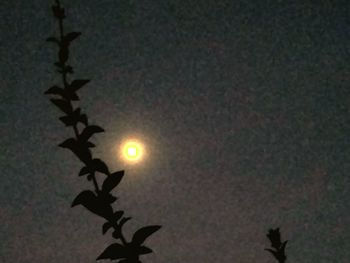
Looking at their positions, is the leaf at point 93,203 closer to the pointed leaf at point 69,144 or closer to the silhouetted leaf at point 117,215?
the silhouetted leaf at point 117,215

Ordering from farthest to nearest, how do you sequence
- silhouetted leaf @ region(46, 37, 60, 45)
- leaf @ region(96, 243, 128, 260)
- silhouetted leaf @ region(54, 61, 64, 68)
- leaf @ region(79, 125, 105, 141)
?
silhouetted leaf @ region(46, 37, 60, 45), silhouetted leaf @ region(54, 61, 64, 68), leaf @ region(79, 125, 105, 141), leaf @ region(96, 243, 128, 260)

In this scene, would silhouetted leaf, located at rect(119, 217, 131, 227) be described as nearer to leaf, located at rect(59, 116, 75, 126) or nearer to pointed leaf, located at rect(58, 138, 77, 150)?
pointed leaf, located at rect(58, 138, 77, 150)

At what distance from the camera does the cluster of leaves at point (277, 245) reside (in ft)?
17.1

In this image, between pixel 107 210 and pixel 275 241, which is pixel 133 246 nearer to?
pixel 107 210

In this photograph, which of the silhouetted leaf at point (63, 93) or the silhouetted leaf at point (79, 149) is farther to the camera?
the silhouetted leaf at point (63, 93)

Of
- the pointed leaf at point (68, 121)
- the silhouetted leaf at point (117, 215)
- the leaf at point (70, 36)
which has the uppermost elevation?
the leaf at point (70, 36)

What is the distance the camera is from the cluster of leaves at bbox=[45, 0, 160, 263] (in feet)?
10.1

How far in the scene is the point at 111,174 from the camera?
3.40 metres

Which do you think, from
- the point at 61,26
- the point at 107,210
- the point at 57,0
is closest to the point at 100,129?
the point at 107,210

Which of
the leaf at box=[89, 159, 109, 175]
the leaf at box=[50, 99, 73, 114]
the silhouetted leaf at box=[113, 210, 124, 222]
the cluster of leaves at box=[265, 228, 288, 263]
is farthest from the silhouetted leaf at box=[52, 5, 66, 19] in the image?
the cluster of leaves at box=[265, 228, 288, 263]

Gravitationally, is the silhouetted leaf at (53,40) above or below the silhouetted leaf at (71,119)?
above

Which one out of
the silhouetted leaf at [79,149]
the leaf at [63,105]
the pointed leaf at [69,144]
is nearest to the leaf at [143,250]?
the silhouetted leaf at [79,149]

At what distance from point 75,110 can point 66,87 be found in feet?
0.71

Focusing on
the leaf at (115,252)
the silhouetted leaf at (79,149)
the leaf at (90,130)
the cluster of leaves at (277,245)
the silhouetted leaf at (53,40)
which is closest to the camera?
the leaf at (115,252)
